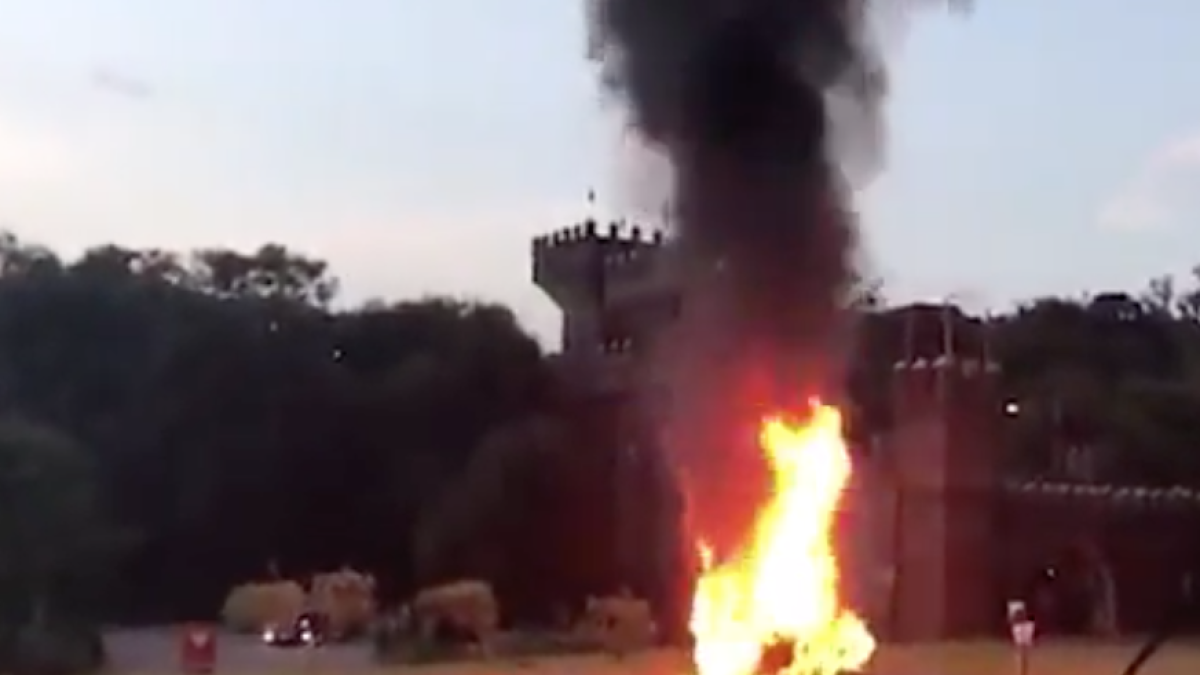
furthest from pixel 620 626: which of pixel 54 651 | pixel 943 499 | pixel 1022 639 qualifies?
pixel 1022 639

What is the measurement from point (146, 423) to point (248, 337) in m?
4.31

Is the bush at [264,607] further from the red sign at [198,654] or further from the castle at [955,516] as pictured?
the red sign at [198,654]

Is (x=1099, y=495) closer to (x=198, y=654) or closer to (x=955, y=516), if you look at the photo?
(x=955, y=516)

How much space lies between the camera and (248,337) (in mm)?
68938

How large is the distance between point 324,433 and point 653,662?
87.8 feet

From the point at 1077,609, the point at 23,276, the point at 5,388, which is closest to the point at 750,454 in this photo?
the point at 1077,609

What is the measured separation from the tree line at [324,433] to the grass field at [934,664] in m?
9.27

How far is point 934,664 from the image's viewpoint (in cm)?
Answer: 4247

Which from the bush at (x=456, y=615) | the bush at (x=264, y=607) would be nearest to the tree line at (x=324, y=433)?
the bush at (x=264, y=607)

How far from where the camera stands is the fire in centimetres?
2445

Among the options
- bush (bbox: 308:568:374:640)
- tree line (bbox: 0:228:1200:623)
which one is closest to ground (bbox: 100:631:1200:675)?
bush (bbox: 308:568:374:640)

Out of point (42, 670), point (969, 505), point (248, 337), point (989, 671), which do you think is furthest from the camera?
point (248, 337)

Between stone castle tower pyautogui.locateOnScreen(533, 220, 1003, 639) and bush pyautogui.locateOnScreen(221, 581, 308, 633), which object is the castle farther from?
bush pyautogui.locateOnScreen(221, 581, 308, 633)

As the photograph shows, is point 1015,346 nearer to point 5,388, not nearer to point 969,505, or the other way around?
point 969,505
